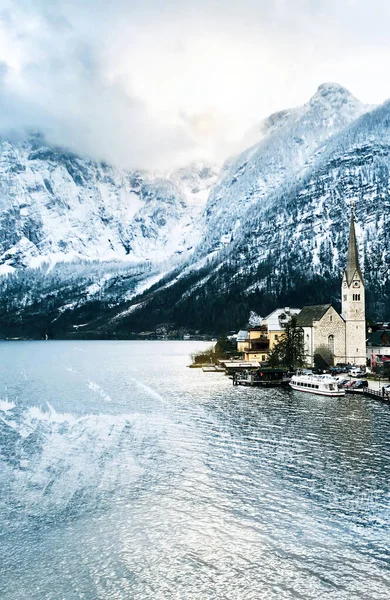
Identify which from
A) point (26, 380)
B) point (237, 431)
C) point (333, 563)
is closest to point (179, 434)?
point (237, 431)

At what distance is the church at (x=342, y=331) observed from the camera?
132125mm

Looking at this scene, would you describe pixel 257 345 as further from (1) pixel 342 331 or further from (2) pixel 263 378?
(2) pixel 263 378

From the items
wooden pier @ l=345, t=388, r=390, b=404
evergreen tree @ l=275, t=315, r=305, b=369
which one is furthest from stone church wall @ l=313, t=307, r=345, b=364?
wooden pier @ l=345, t=388, r=390, b=404

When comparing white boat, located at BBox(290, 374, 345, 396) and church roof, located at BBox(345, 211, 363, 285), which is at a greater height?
church roof, located at BBox(345, 211, 363, 285)

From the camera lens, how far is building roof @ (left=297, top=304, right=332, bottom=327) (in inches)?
5246

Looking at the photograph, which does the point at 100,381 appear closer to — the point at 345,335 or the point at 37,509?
the point at 345,335

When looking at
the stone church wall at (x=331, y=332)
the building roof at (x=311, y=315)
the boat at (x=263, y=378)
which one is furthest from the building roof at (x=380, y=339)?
the boat at (x=263, y=378)

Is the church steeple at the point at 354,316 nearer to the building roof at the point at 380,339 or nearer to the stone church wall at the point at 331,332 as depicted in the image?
the stone church wall at the point at 331,332

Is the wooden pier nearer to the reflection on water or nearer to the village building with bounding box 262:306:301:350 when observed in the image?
the reflection on water

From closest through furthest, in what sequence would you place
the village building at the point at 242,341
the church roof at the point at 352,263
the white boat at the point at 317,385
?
the white boat at the point at 317,385, the church roof at the point at 352,263, the village building at the point at 242,341

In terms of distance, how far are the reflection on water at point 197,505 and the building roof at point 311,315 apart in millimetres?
52827

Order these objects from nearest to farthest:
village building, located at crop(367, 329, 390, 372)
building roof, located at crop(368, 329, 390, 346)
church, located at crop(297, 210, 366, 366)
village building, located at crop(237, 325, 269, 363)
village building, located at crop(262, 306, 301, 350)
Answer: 1. village building, located at crop(367, 329, 390, 372)
2. church, located at crop(297, 210, 366, 366)
3. building roof, located at crop(368, 329, 390, 346)
4. village building, located at crop(262, 306, 301, 350)
5. village building, located at crop(237, 325, 269, 363)

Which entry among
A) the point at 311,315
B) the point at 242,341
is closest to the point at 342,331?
the point at 311,315

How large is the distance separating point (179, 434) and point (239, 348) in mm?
113552
